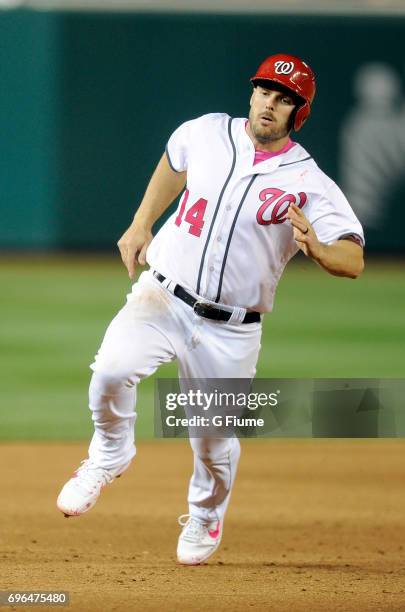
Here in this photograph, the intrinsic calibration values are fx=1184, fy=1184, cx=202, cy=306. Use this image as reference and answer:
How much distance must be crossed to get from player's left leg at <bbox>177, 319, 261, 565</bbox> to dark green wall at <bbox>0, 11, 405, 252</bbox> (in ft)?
39.5

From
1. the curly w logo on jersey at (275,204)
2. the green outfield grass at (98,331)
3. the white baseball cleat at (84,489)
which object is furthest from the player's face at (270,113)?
the green outfield grass at (98,331)

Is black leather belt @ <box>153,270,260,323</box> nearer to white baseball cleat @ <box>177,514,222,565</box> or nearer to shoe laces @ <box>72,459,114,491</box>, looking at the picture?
shoe laces @ <box>72,459,114,491</box>

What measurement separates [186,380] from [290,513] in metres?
1.71

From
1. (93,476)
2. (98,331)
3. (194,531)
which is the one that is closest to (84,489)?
(93,476)

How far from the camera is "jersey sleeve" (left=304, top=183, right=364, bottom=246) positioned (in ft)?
15.3

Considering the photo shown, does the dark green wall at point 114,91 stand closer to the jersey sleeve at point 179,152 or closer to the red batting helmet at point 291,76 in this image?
the jersey sleeve at point 179,152

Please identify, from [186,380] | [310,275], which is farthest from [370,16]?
[186,380]

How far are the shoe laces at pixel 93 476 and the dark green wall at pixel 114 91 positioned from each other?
12.3 metres

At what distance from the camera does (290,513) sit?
6.34 meters

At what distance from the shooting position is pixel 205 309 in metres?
4.80

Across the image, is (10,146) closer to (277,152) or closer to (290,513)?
(290,513)

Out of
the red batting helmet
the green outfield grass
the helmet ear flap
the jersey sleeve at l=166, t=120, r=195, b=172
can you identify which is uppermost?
the red batting helmet

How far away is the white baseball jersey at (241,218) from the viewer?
4711 mm

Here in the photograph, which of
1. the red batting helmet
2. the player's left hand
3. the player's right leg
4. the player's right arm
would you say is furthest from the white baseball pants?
the red batting helmet
